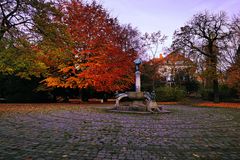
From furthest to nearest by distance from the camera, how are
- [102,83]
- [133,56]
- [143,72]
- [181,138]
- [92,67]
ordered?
[143,72] < [133,56] < [102,83] < [92,67] < [181,138]

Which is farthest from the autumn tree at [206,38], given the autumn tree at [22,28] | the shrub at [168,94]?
the autumn tree at [22,28]

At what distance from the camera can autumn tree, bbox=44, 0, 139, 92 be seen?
20.2 metres

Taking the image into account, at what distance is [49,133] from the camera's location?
6.86 meters

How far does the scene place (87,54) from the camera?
2098cm

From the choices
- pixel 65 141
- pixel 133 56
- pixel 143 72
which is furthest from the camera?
pixel 143 72

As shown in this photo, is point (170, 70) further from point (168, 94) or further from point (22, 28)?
point (22, 28)

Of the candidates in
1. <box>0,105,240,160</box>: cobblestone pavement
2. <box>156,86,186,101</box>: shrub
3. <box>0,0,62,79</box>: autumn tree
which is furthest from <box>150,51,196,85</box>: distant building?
<box>0,105,240,160</box>: cobblestone pavement

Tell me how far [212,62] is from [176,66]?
49.7ft

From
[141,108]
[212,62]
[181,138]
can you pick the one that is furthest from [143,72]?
[181,138]

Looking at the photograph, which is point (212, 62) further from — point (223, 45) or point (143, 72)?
point (143, 72)

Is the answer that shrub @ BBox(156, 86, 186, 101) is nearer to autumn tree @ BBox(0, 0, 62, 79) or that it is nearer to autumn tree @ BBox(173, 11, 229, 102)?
autumn tree @ BBox(173, 11, 229, 102)

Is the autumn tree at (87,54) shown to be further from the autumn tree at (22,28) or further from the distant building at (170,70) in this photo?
the distant building at (170,70)

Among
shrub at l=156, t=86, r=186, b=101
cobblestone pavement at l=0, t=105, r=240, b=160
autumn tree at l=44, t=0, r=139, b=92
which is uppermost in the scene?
autumn tree at l=44, t=0, r=139, b=92

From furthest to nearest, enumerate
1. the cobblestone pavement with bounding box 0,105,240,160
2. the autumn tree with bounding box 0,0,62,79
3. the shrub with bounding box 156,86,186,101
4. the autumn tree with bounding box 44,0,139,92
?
the shrub with bounding box 156,86,186,101 → the autumn tree with bounding box 44,0,139,92 → the autumn tree with bounding box 0,0,62,79 → the cobblestone pavement with bounding box 0,105,240,160
